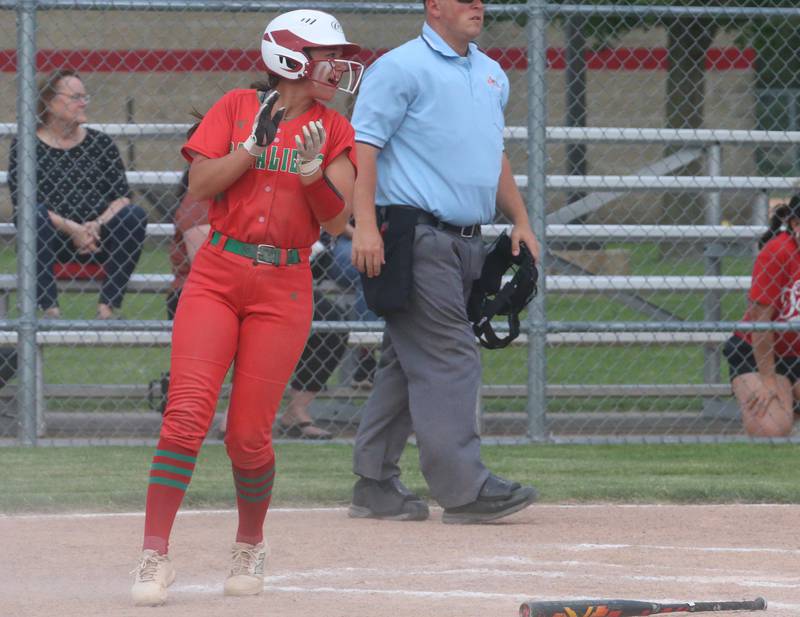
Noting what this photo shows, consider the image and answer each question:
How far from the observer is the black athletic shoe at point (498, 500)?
214 inches

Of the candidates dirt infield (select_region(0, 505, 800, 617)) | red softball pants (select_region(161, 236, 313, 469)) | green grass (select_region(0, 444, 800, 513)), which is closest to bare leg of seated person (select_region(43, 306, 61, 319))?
green grass (select_region(0, 444, 800, 513))

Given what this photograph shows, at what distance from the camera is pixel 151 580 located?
4.05 metres

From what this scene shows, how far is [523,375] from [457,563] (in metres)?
6.38

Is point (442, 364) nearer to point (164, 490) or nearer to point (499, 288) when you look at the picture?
point (499, 288)

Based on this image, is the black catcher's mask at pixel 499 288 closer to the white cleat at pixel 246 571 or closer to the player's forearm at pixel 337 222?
the player's forearm at pixel 337 222

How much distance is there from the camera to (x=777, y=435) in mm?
7992

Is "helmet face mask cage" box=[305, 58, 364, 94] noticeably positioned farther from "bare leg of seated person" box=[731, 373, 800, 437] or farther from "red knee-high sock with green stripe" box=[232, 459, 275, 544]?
"bare leg of seated person" box=[731, 373, 800, 437]

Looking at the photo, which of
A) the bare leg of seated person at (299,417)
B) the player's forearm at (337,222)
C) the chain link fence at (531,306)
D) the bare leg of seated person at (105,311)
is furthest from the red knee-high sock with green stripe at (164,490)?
the bare leg of seated person at (105,311)

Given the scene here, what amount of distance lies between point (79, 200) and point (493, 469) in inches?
116

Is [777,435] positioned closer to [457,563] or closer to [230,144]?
[457,563]

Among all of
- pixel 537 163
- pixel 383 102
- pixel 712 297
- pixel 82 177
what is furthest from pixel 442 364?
pixel 712 297

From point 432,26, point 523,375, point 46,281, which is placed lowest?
point 523,375

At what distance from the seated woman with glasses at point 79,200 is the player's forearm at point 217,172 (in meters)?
3.99

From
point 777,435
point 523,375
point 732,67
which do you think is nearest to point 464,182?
point 777,435
